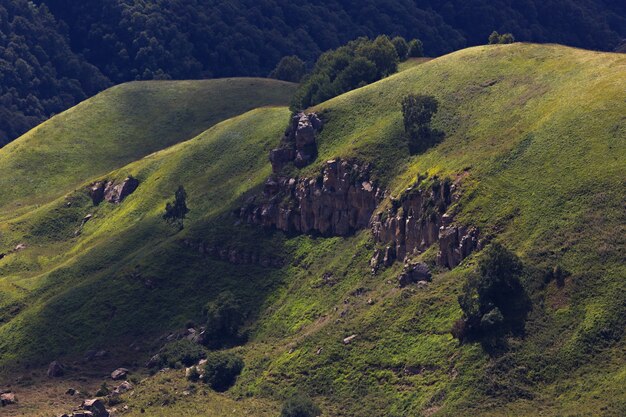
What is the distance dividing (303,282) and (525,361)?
54.2 meters

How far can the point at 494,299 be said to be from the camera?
15850 centimetres

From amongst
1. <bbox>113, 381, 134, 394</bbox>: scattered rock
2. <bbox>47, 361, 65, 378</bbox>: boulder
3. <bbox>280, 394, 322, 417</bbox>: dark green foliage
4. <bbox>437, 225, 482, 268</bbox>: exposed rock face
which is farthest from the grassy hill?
<bbox>113, 381, 134, 394</bbox>: scattered rock

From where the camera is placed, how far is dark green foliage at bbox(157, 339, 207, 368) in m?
184

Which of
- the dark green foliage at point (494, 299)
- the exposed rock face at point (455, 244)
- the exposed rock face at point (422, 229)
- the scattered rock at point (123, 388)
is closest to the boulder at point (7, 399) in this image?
the scattered rock at point (123, 388)

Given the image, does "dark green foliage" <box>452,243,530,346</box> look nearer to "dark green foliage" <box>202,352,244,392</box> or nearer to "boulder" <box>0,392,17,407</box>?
"dark green foliage" <box>202,352,244,392</box>

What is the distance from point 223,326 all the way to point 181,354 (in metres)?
8.74

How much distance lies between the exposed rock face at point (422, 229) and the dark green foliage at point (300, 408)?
95.8 ft

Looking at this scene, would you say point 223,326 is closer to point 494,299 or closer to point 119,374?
point 119,374

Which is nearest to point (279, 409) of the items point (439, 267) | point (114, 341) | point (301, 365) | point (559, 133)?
point (301, 365)

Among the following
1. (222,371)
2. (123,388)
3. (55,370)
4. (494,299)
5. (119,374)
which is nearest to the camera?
(494,299)

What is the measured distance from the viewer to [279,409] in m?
163

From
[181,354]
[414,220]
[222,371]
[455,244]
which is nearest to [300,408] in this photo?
[222,371]

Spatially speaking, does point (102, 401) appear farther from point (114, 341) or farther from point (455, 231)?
point (455, 231)

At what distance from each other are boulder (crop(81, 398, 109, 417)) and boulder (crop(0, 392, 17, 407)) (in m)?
13.6
